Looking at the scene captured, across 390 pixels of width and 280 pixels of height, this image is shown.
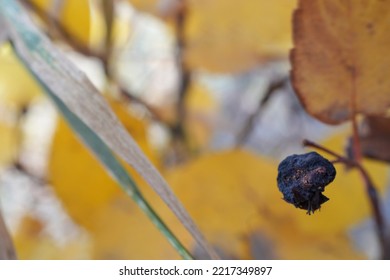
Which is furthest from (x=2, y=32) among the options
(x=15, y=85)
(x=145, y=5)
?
(x=15, y=85)

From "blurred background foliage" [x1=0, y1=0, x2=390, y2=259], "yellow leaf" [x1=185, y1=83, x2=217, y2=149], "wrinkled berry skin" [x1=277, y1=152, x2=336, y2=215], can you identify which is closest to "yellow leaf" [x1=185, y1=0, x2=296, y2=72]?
"blurred background foliage" [x1=0, y1=0, x2=390, y2=259]

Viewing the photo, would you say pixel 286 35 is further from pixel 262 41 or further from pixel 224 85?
pixel 224 85

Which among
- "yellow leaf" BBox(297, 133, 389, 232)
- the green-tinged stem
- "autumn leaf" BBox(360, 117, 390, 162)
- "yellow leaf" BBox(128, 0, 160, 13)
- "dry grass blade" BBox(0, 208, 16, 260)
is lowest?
"dry grass blade" BBox(0, 208, 16, 260)

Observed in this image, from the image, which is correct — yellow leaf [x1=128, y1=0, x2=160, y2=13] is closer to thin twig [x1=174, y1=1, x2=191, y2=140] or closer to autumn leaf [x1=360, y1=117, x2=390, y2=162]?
thin twig [x1=174, y1=1, x2=191, y2=140]

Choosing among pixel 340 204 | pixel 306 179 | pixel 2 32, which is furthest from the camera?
pixel 340 204

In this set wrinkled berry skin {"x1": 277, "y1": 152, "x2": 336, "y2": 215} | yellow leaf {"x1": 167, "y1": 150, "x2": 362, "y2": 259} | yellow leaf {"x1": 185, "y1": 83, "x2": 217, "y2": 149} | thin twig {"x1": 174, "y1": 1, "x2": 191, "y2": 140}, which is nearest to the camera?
wrinkled berry skin {"x1": 277, "y1": 152, "x2": 336, "y2": 215}

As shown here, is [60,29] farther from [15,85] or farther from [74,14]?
[15,85]
